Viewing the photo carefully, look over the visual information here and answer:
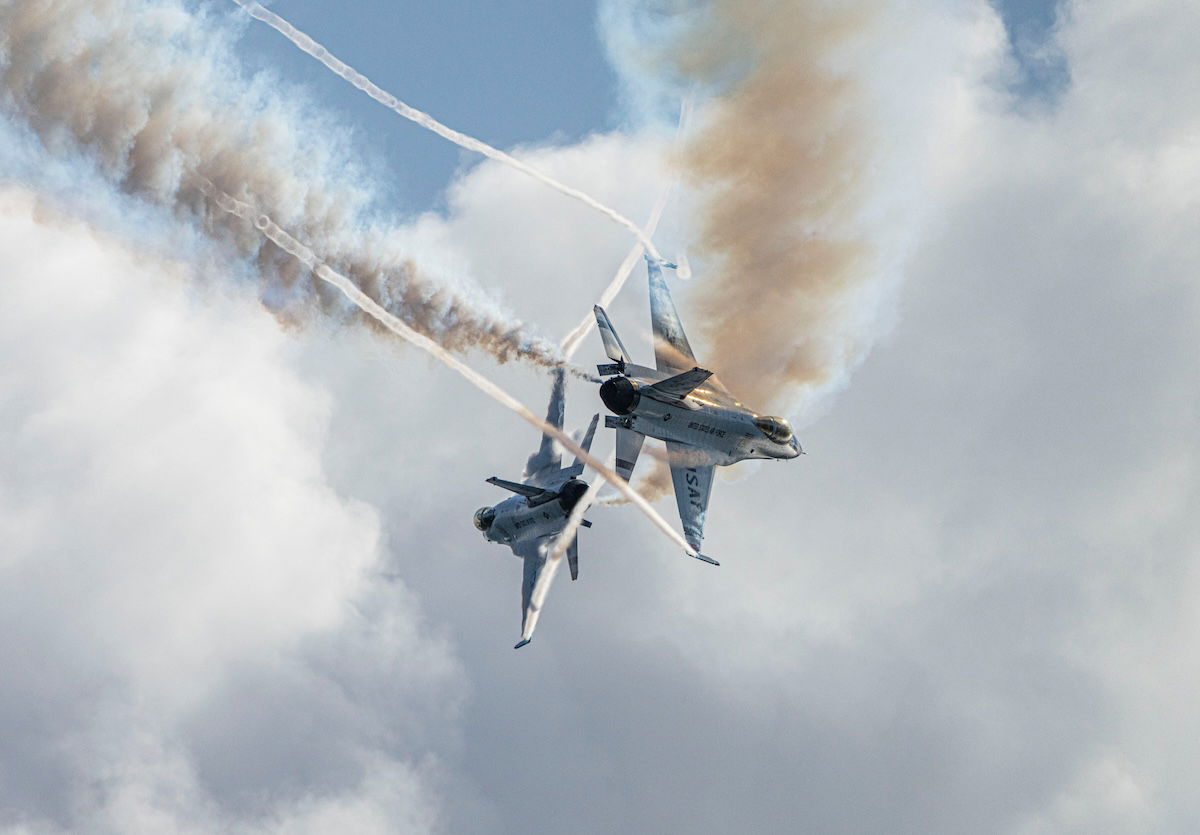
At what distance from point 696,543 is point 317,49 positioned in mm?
29009

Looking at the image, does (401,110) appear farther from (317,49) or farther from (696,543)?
(696,543)

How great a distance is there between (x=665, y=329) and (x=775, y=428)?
849 cm

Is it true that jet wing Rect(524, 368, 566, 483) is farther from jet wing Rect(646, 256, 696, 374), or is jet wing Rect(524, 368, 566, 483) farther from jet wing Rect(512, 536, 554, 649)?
jet wing Rect(646, 256, 696, 374)

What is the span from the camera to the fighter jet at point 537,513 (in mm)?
69750

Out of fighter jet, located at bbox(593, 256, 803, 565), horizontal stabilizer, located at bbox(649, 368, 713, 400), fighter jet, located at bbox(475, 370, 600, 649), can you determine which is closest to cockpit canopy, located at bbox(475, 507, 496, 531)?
fighter jet, located at bbox(475, 370, 600, 649)

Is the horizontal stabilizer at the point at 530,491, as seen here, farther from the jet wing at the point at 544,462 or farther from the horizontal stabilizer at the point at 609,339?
the horizontal stabilizer at the point at 609,339

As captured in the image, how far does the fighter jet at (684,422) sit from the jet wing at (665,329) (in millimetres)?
74

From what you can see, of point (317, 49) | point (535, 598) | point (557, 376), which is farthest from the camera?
point (535, 598)

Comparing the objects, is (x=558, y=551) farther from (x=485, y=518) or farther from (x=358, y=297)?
(x=358, y=297)

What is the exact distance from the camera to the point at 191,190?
51750mm

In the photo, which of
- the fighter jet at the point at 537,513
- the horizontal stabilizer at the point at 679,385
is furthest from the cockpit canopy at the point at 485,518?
the horizontal stabilizer at the point at 679,385

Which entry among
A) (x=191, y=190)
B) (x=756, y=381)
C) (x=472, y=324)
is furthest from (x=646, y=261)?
(x=191, y=190)

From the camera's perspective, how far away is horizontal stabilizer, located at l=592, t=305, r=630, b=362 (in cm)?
6291

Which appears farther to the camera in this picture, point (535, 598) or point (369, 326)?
point (535, 598)
